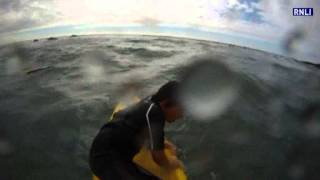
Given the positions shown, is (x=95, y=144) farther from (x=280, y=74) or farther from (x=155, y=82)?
(x=280, y=74)

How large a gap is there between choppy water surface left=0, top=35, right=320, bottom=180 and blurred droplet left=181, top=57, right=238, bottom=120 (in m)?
0.02

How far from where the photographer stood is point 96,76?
4.10 metres

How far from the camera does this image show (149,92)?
405 cm

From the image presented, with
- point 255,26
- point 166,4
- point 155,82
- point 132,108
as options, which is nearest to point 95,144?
point 132,108

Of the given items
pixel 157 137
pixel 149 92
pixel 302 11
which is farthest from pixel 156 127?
pixel 302 11

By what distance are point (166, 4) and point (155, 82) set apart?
0.78m

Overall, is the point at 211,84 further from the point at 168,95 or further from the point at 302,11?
the point at 168,95

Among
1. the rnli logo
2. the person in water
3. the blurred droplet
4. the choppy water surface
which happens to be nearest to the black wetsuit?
the person in water

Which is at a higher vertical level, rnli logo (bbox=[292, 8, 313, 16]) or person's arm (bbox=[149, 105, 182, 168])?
rnli logo (bbox=[292, 8, 313, 16])

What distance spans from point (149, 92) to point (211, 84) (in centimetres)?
67

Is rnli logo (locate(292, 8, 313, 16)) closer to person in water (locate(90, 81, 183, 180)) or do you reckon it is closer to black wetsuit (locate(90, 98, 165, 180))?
person in water (locate(90, 81, 183, 180))

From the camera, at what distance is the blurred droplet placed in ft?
13.6

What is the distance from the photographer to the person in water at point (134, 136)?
2.17 meters

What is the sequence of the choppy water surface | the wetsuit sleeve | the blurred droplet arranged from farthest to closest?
the blurred droplet, the choppy water surface, the wetsuit sleeve
